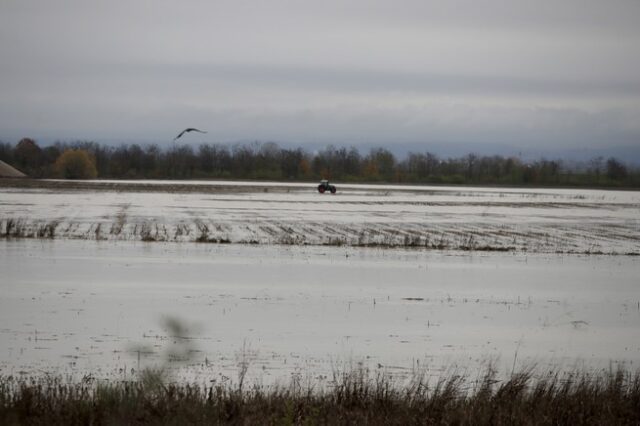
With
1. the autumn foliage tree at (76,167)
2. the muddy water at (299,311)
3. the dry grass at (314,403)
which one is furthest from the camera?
the autumn foliage tree at (76,167)

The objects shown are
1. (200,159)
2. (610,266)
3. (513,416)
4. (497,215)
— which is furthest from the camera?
(200,159)

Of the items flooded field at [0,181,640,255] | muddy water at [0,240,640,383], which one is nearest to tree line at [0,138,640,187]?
flooded field at [0,181,640,255]

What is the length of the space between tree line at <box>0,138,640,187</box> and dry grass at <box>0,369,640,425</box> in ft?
428

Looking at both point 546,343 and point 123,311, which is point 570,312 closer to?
point 546,343

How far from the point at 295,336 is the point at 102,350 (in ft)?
12.3

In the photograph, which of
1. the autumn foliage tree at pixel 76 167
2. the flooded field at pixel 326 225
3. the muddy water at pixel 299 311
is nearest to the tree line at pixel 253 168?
the autumn foliage tree at pixel 76 167

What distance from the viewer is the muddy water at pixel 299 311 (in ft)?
48.0

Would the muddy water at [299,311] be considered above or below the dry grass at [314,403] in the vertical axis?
below

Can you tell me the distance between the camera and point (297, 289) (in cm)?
2281

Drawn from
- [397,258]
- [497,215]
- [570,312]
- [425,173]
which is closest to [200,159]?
[425,173]

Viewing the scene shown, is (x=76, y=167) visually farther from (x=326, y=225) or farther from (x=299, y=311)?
(x=299, y=311)

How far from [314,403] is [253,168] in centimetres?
15148

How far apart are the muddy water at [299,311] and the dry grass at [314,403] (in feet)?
4.13

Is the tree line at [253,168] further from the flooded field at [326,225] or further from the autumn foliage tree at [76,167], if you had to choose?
the flooded field at [326,225]
